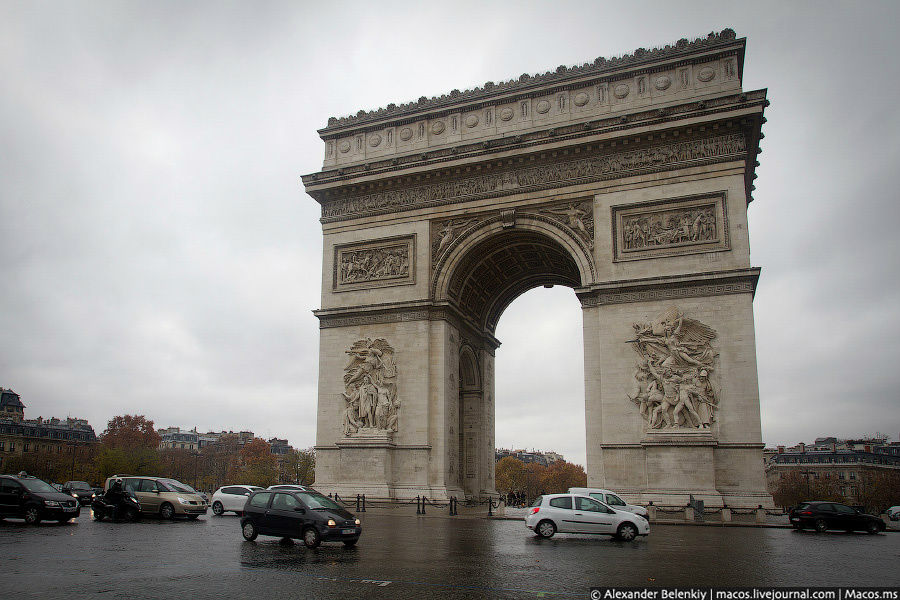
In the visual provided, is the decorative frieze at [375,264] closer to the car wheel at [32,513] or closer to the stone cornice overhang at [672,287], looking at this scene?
the stone cornice overhang at [672,287]

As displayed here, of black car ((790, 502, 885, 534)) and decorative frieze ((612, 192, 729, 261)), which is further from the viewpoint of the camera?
decorative frieze ((612, 192, 729, 261))

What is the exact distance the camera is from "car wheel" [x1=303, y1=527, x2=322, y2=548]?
15.1m

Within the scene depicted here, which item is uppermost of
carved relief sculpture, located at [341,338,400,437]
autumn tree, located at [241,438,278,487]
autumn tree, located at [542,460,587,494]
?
carved relief sculpture, located at [341,338,400,437]

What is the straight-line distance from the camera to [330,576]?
11188 millimetres

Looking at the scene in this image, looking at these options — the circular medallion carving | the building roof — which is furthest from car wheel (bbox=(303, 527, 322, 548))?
the building roof

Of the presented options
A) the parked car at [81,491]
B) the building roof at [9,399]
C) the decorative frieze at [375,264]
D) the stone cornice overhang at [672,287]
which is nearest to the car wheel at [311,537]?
the stone cornice overhang at [672,287]

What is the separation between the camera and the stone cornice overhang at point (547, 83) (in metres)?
28.7

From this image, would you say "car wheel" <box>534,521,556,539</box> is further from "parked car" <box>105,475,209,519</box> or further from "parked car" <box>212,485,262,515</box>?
"parked car" <box>212,485,262,515</box>

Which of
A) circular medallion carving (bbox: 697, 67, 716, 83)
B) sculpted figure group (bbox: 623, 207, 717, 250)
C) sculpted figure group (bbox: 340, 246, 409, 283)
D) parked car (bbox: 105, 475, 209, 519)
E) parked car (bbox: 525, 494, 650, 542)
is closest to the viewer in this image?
parked car (bbox: 525, 494, 650, 542)

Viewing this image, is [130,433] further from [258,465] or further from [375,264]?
[375,264]

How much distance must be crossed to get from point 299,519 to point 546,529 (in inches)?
260

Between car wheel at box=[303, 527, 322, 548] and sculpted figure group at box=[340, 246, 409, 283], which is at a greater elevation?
sculpted figure group at box=[340, 246, 409, 283]

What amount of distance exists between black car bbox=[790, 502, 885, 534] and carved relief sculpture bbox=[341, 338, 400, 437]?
1543 centimetres

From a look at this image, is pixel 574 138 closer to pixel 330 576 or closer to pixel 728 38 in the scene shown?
pixel 728 38
